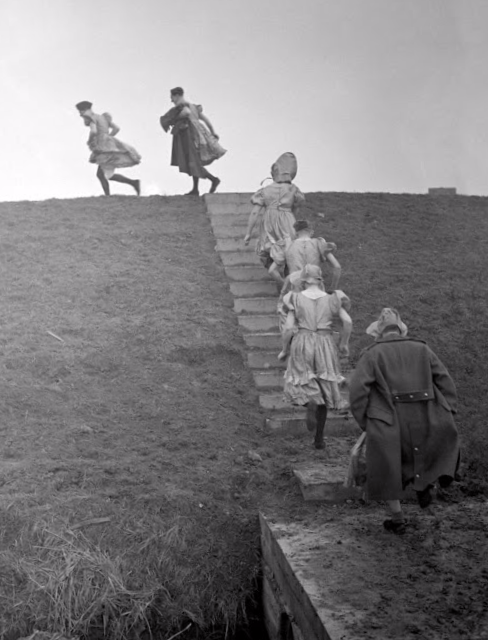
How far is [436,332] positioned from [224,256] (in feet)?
13.5

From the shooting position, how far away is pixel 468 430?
7.97 m

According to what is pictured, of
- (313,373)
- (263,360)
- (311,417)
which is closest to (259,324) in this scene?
(263,360)

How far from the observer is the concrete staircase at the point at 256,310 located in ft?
28.0

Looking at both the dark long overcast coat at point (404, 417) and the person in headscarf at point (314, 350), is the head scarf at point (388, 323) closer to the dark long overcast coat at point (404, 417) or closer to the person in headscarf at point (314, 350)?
the dark long overcast coat at point (404, 417)

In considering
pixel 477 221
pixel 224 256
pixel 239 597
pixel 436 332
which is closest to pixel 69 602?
pixel 239 597

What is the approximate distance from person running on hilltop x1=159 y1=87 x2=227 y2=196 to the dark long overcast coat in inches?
420

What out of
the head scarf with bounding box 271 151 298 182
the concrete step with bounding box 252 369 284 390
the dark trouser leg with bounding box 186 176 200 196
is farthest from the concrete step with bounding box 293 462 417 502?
the dark trouser leg with bounding box 186 176 200 196

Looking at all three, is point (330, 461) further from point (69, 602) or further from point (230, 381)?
point (69, 602)

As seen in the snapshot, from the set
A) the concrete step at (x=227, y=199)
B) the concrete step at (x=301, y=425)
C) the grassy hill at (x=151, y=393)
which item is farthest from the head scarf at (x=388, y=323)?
the concrete step at (x=227, y=199)

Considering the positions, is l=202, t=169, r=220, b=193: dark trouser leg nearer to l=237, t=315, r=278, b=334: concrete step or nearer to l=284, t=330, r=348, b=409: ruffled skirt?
l=237, t=315, r=278, b=334: concrete step

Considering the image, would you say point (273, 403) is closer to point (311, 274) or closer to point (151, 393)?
point (151, 393)

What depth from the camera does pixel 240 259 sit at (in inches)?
507

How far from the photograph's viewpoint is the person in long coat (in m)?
5.50

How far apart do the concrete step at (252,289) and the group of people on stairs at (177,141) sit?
15.1ft
